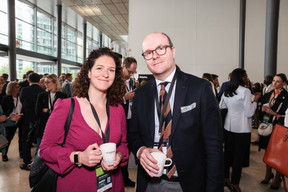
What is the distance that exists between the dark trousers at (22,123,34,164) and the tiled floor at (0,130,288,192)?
0.72 feet

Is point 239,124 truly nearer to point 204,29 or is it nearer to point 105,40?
point 204,29

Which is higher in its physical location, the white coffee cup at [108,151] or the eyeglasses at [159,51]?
the eyeglasses at [159,51]

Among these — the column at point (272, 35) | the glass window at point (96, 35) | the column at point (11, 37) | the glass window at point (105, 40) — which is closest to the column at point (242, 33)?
the column at point (272, 35)

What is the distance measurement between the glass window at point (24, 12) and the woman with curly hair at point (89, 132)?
39.1 ft

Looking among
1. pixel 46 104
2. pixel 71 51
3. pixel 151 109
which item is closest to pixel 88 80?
pixel 151 109

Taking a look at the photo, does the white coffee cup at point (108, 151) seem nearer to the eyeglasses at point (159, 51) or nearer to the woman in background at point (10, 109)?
the eyeglasses at point (159, 51)

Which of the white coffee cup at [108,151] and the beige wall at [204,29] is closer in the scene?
the white coffee cup at [108,151]

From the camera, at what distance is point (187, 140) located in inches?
45.0

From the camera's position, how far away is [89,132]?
4.39 feet

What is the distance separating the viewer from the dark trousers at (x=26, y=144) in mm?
3745

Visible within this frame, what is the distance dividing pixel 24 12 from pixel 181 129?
1317 centimetres

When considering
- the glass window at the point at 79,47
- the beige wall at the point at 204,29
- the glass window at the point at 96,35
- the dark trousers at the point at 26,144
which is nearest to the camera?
the dark trousers at the point at 26,144

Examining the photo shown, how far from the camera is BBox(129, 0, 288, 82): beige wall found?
28.5ft

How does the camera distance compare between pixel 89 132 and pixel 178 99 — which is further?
pixel 89 132
